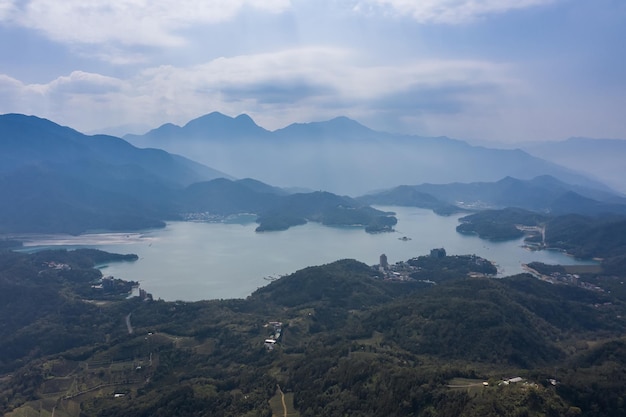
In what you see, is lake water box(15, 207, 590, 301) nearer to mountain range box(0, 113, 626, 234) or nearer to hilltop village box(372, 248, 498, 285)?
hilltop village box(372, 248, 498, 285)

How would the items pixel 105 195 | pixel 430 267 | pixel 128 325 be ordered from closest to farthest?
pixel 128 325, pixel 430 267, pixel 105 195

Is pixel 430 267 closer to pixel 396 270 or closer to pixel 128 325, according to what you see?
pixel 396 270

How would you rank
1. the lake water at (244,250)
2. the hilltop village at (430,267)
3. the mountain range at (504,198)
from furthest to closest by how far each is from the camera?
the mountain range at (504,198) → the lake water at (244,250) → the hilltop village at (430,267)

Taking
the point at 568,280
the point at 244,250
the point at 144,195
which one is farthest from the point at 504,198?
the point at 144,195

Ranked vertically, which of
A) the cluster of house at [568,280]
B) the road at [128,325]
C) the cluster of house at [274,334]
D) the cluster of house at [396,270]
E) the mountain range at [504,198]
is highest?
the mountain range at [504,198]

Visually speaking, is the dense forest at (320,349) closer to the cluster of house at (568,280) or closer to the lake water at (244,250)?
the cluster of house at (568,280)

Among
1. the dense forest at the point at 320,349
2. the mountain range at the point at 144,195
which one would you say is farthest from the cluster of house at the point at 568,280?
the mountain range at the point at 144,195
